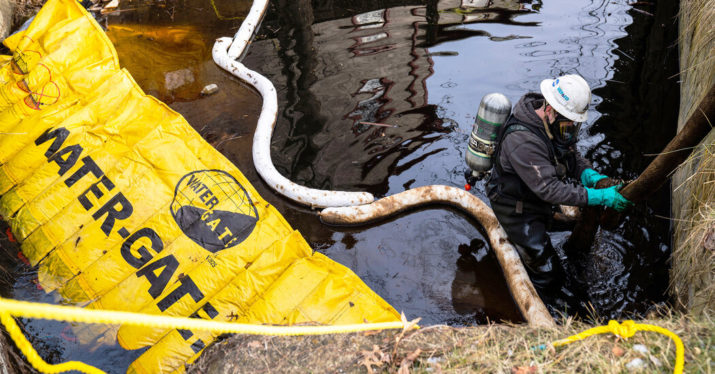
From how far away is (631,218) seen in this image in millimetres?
5172

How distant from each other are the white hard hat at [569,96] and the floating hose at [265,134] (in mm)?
2543

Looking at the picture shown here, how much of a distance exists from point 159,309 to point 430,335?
8.89 ft

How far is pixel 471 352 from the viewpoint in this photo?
9.19ft

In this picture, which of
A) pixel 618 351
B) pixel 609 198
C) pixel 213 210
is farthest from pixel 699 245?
pixel 213 210

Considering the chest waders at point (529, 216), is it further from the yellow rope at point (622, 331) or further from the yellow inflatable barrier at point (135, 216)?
the yellow rope at point (622, 331)

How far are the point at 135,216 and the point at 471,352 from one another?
3801 mm

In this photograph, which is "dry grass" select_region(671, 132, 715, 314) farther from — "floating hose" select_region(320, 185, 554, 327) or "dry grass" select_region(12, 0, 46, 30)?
"dry grass" select_region(12, 0, 46, 30)

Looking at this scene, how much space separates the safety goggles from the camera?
379 cm

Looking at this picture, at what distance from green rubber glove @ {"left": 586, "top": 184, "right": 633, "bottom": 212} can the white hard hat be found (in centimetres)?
65

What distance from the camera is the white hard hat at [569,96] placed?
3650 mm

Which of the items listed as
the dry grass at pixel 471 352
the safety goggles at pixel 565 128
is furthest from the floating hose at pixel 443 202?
the dry grass at pixel 471 352

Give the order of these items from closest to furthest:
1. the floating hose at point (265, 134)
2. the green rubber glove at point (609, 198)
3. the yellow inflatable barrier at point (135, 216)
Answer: the green rubber glove at point (609, 198)
the yellow inflatable barrier at point (135, 216)
the floating hose at point (265, 134)

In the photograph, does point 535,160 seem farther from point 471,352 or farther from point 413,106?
point 413,106

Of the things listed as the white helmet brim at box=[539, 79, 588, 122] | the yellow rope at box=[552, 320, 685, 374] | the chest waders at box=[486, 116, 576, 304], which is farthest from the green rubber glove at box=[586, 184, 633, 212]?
the yellow rope at box=[552, 320, 685, 374]
